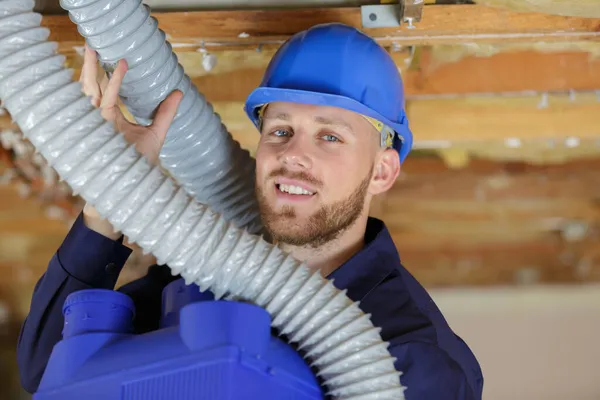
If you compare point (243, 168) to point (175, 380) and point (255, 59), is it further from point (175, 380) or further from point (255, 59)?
point (175, 380)

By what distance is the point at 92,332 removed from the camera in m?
1.22

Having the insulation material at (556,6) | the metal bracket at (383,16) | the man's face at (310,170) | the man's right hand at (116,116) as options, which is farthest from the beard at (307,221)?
the insulation material at (556,6)

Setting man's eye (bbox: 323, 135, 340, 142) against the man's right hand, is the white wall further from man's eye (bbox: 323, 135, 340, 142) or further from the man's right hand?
the man's right hand

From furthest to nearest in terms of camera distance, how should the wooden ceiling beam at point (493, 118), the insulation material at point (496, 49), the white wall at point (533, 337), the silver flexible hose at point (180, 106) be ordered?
the white wall at point (533, 337) → the wooden ceiling beam at point (493, 118) → the insulation material at point (496, 49) → the silver flexible hose at point (180, 106)

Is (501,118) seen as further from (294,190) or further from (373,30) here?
(294,190)

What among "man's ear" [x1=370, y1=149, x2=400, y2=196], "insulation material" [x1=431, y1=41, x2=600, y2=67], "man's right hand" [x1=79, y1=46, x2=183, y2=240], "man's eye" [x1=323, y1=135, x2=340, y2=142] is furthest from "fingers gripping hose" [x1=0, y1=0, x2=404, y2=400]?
"insulation material" [x1=431, y1=41, x2=600, y2=67]

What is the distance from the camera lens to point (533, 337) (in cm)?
370

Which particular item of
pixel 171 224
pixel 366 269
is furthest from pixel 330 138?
pixel 171 224

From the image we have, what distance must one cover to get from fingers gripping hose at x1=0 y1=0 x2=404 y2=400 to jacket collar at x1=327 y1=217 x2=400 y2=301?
0.87 feet

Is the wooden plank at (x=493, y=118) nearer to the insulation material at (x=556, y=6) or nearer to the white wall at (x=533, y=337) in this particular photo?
the insulation material at (x=556, y=6)

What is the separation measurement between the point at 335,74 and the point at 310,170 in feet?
0.75

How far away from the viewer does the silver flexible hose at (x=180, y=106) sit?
4.52 ft

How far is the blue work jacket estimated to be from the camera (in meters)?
1.40

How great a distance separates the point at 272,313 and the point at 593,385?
2.85 metres
